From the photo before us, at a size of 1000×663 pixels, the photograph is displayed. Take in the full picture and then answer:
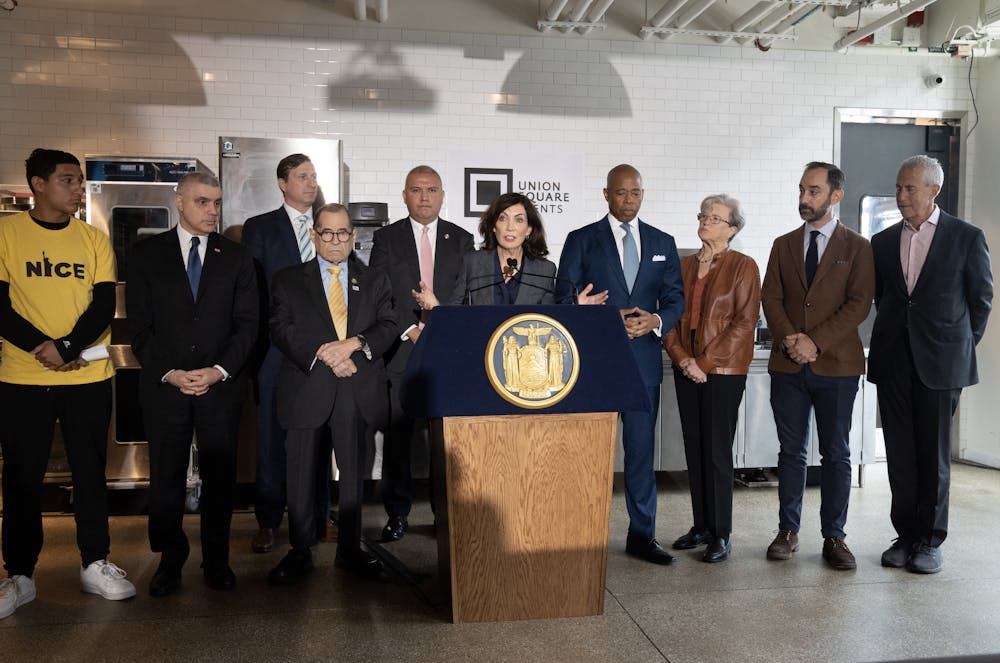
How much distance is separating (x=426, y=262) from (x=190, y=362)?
51.8 inches

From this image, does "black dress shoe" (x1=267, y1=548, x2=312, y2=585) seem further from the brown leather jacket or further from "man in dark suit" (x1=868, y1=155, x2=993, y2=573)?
"man in dark suit" (x1=868, y1=155, x2=993, y2=573)

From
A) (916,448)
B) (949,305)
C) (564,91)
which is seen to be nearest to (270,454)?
(916,448)

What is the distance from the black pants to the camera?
4410mm

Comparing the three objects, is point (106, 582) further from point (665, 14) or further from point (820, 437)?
point (665, 14)

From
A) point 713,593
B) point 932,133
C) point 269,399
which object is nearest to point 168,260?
point 269,399

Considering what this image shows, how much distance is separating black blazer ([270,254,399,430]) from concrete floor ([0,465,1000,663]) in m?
0.80

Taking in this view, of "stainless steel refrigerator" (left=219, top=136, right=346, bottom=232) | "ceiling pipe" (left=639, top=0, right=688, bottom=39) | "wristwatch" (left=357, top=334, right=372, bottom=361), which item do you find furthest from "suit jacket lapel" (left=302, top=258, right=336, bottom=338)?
"ceiling pipe" (left=639, top=0, right=688, bottom=39)

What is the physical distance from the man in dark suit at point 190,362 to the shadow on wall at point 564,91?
3.40 metres

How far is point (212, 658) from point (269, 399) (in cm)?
161

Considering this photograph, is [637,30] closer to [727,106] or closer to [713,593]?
[727,106]

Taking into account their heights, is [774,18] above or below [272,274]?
above

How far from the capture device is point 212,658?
116 inches

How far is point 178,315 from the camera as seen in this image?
11.7 ft

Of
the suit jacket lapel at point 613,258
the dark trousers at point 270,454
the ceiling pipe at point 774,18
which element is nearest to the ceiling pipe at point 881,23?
the ceiling pipe at point 774,18
